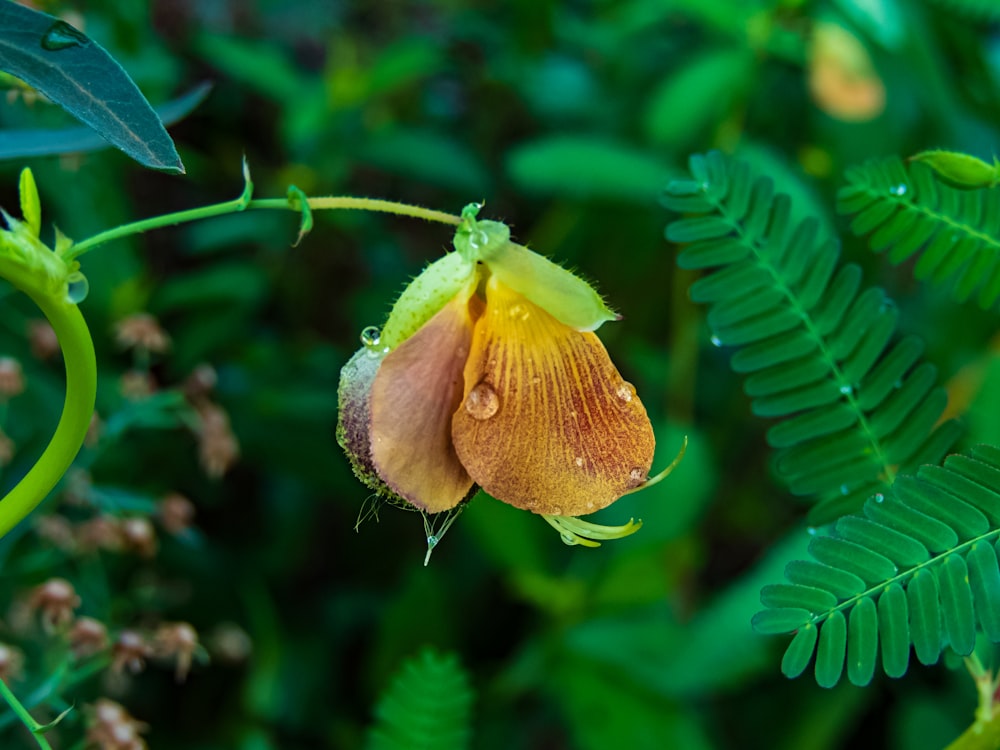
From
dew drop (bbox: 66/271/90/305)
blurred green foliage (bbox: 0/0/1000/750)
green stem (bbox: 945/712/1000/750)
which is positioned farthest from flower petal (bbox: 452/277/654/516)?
blurred green foliage (bbox: 0/0/1000/750)

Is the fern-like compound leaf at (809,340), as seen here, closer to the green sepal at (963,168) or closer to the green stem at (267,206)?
the green sepal at (963,168)

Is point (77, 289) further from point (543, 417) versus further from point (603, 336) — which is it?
Result: point (603, 336)

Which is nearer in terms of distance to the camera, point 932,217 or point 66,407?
point 66,407

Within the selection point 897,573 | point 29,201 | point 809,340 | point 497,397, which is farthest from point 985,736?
point 29,201

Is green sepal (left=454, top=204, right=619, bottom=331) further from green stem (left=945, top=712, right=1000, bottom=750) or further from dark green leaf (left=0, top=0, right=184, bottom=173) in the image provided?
green stem (left=945, top=712, right=1000, bottom=750)

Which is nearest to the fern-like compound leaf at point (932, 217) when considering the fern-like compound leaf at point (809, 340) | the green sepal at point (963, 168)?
the fern-like compound leaf at point (809, 340)

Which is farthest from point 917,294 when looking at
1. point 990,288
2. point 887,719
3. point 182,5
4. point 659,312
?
point 182,5
